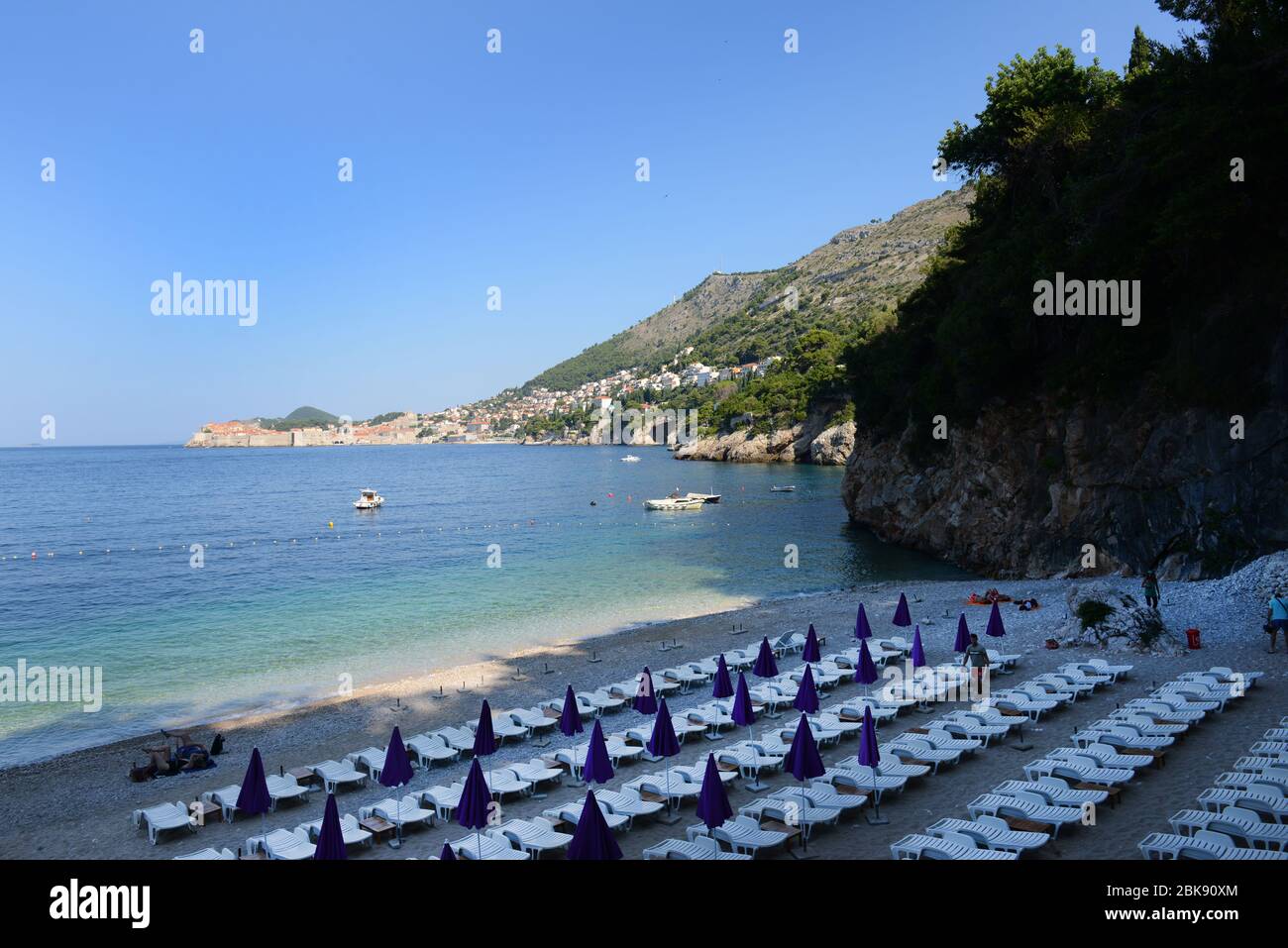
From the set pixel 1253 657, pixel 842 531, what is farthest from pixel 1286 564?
pixel 842 531

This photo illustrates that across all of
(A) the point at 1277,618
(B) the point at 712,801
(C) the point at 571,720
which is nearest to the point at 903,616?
(A) the point at 1277,618

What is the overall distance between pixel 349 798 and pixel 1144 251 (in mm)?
25227

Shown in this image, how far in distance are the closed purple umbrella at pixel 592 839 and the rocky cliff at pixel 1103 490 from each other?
2098 centimetres

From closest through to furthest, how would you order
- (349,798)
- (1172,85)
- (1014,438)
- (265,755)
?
1. (349,798)
2. (265,755)
3. (1172,85)
4. (1014,438)

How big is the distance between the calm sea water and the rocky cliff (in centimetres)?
321

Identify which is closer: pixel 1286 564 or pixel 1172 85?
pixel 1286 564

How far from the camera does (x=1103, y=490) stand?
2866cm

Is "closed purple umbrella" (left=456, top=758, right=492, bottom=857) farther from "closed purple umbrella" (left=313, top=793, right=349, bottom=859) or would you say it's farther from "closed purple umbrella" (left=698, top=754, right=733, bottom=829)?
"closed purple umbrella" (left=698, top=754, right=733, bottom=829)

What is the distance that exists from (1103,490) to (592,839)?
25.9 metres

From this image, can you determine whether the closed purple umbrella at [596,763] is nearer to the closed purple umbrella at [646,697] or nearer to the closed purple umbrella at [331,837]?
Answer: the closed purple umbrella at [331,837]

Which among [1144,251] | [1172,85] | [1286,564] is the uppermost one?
[1172,85]
